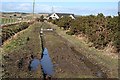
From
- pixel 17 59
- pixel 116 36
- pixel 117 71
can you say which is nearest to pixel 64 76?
pixel 117 71

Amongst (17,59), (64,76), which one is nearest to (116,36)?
(17,59)

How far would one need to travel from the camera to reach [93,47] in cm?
2425

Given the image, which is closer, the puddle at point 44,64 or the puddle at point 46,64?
the puddle at point 46,64

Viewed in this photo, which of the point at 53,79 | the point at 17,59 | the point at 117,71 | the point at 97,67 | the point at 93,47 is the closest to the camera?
the point at 53,79

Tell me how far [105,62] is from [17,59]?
5.06 meters

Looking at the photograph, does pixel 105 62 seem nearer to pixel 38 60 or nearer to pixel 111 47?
pixel 38 60

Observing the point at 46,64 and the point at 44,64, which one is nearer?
the point at 46,64

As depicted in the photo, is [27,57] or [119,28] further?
[119,28]

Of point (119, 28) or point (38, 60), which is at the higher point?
point (119, 28)

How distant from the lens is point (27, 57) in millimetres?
17281

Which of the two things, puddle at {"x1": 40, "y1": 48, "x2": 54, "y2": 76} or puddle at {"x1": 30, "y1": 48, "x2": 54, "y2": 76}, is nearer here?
puddle at {"x1": 40, "y1": 48, "x2": 54, "y2": 76}

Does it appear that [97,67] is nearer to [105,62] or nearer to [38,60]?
[105,62]

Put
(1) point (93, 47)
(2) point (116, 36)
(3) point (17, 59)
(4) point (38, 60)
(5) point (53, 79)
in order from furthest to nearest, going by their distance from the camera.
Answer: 1. (1) point (93, 47)
2. (2) point (116, 36)
3. (4) point (38, 60)
4. (3) point (17, 59)
5. (5) point (53, 79)

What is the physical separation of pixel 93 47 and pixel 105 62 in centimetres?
775
